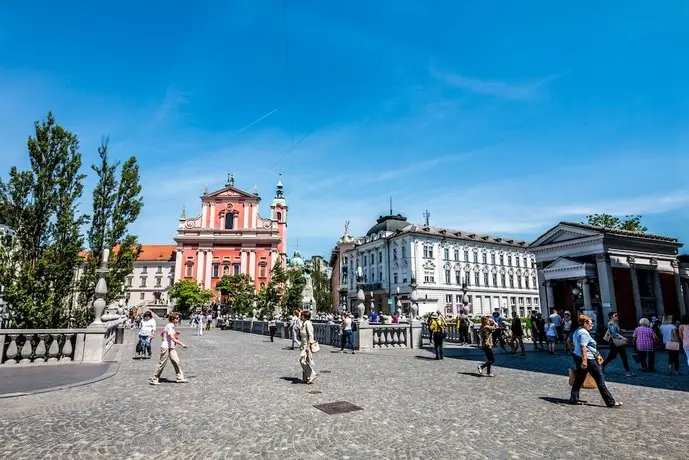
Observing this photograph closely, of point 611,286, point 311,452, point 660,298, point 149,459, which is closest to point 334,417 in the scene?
point 311,452

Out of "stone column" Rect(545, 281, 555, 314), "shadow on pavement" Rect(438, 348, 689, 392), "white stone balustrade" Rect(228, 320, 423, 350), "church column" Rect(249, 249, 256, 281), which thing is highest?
"church column" Rect(249, 249, 256, 281)

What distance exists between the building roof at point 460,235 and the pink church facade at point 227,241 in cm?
2455

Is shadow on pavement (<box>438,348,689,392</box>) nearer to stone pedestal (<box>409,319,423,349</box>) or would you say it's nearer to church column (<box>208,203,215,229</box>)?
stone pedestal (<box>409,319,423,349</box>)

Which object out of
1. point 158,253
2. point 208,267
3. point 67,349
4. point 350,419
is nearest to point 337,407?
point 350,419

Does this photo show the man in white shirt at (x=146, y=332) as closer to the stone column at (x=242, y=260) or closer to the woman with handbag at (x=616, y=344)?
the woman with handbag at (x=616, y=344)

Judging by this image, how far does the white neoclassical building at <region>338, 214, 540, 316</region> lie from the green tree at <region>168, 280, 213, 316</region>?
80.9 feet

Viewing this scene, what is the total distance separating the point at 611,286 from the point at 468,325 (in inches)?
398

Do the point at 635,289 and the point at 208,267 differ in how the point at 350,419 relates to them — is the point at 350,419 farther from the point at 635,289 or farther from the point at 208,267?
the point at 208,267

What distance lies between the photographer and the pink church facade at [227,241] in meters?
70.3

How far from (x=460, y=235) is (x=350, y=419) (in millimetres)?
60585

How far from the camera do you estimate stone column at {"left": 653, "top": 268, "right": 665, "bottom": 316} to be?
25609 mm

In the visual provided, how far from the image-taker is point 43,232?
15883 mm

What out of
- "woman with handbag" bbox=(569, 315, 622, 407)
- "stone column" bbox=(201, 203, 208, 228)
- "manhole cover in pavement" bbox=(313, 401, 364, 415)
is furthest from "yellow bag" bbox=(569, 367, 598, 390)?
"stone column" bbox=(201, 203, 208, 228)

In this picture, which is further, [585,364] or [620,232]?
[620,232]
